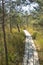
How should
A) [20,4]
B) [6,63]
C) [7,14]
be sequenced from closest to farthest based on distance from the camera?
[6,63] < [7,14] < [20,4]

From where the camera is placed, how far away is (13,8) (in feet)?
34.9

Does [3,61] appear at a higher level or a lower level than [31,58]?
higher

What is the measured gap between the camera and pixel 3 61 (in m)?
9.33

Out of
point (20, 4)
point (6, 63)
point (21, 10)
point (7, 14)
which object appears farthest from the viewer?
point (21, 10)

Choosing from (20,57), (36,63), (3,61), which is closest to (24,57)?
(20,57)

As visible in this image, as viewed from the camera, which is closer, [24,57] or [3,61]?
[3,61]

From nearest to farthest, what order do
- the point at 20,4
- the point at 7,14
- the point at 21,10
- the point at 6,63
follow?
the point at 6,63, the point at 7,14, the point at 20,4, the point at 21,10

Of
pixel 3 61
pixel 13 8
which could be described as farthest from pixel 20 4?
pixel 3 61

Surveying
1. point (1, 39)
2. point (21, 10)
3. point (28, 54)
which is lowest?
point (28, 54)

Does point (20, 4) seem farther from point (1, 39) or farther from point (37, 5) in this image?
point (1, 39)

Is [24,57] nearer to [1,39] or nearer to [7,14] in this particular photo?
[1,39]

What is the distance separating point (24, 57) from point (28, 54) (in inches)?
31.0

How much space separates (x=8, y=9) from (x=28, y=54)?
2844mm

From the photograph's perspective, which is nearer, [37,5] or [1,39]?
[37,5]
